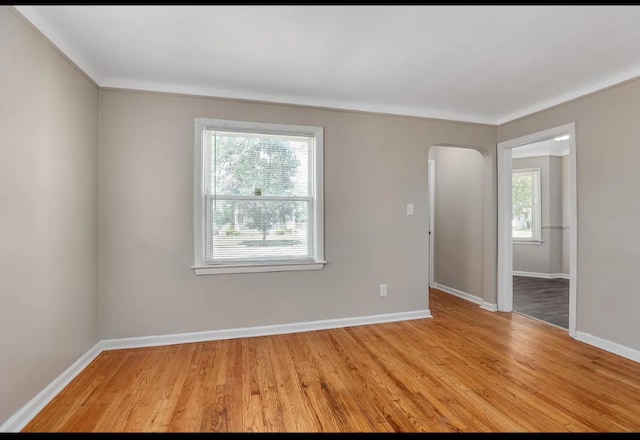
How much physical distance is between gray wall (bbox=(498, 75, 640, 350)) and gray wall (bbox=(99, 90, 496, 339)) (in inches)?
38.3

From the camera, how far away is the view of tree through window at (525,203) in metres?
5.91

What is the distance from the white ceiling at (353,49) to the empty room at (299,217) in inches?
0.8

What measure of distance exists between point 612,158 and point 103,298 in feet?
15.3

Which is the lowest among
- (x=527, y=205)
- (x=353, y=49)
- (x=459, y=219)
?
(x=459, y=219)

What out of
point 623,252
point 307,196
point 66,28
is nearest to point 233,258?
point 307,196

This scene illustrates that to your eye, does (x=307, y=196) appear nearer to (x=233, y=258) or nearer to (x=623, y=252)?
(x=233, y=258)

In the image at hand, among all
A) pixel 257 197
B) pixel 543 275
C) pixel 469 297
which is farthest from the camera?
pixel 543 275

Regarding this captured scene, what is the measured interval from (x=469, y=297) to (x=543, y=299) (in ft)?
3.75

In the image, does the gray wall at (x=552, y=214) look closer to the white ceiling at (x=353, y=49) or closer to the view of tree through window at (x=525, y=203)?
the view of tree through window at (x=525, y=203)

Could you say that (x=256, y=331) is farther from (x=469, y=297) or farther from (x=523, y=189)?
(x=523, y=189)

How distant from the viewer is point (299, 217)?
122 inches

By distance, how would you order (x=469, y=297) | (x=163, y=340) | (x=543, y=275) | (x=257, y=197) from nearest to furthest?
(x=163, y=340) < (x=257, y=197) < (x=469, y=297) < (x=543, y=275)

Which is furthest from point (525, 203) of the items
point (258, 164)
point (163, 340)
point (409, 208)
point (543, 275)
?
point (163, 340)

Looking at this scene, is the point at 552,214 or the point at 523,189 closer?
the point at 552,214
